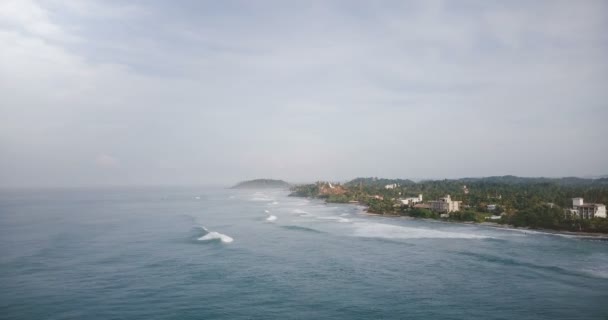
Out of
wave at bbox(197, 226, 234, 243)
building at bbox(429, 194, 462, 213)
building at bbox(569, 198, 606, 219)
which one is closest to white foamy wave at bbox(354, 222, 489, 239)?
wave at bbox(197, 226, 234, 243)

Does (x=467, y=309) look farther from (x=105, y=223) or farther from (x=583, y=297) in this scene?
(x=105, y=223)

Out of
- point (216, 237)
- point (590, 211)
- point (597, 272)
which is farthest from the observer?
point (590, 211)

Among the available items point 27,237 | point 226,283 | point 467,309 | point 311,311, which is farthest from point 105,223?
point 467,309

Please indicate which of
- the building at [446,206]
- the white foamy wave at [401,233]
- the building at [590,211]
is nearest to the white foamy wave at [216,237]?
the white foamy wave at [401,233]

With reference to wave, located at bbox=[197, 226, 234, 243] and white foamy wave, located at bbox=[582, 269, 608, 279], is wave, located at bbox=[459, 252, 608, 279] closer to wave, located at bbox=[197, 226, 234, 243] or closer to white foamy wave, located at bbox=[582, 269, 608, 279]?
white foamy wave, located at bbox=[582, 269, 608, 279]

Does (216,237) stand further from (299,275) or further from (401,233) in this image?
(401,233)

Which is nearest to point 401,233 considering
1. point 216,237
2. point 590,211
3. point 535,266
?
point 535,266

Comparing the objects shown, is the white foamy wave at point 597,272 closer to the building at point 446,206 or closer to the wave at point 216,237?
the wave at point 216,237
